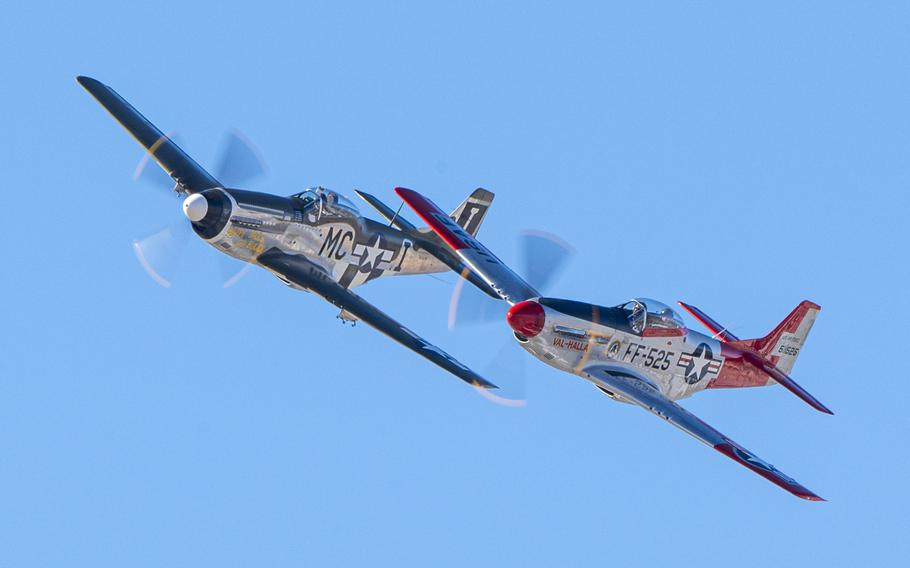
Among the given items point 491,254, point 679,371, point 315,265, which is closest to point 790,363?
point 679,371

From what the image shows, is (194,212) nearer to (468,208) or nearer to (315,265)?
(315,265)

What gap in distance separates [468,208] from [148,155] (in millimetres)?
10266

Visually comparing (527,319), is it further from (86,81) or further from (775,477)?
(86,81)

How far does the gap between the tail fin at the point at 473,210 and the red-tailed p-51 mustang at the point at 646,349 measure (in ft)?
15.4

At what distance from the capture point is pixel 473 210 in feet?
191

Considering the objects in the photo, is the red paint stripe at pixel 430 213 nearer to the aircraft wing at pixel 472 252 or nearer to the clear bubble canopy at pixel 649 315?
the aircraft wing at pixel 472 252

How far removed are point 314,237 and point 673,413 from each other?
1219 cm

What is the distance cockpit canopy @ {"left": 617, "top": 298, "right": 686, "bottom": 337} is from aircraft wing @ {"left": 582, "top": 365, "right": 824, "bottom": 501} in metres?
1.23

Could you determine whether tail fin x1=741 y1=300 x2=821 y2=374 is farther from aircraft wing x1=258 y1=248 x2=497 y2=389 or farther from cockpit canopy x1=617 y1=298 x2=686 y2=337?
aircraft wing x1=258 y1=248 x2=497 y2=389

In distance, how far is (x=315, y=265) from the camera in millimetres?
53094

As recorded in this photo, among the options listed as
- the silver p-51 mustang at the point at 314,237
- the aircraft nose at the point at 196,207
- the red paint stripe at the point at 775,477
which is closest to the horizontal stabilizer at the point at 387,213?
the silver p-51 mustang at the point at 314,237

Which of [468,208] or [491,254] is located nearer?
[491,254]

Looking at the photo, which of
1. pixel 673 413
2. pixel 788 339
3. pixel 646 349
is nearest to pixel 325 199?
pixel 646 349

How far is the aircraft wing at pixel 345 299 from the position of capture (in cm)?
4892
